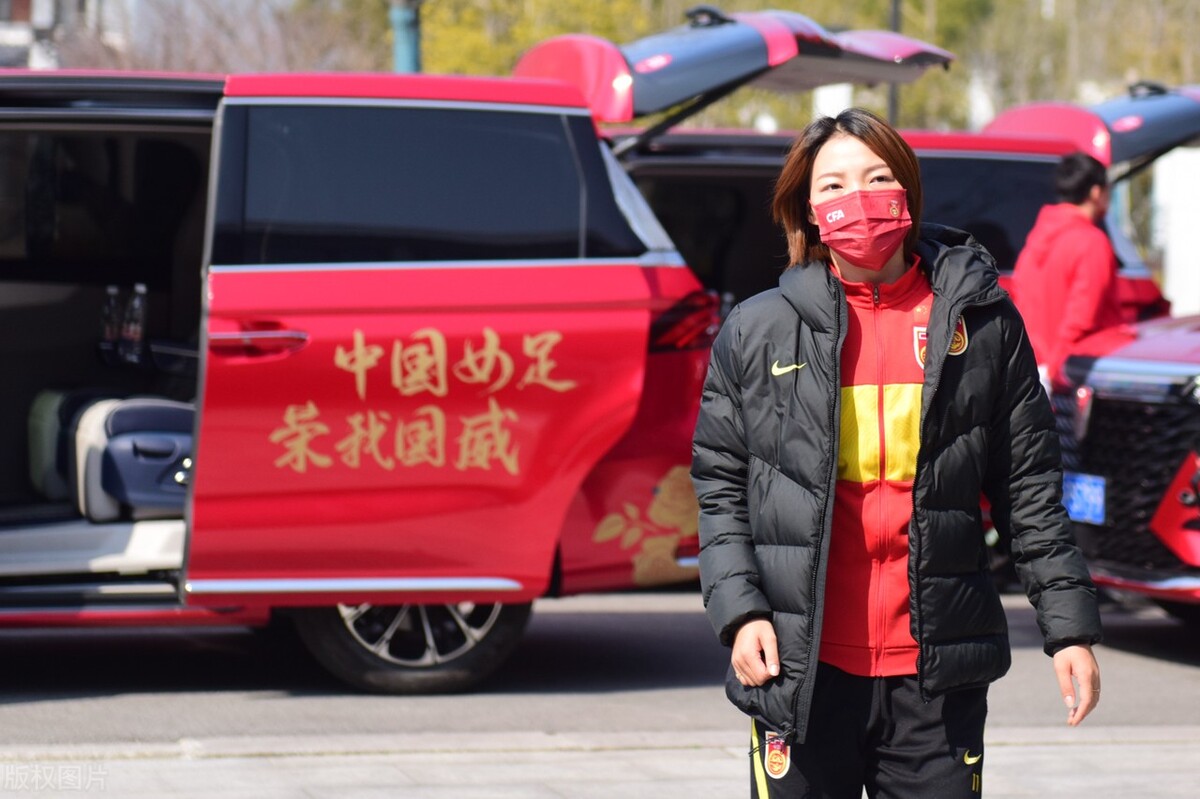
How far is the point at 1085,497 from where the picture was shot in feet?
24.9

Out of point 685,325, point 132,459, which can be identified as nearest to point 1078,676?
point 685,325

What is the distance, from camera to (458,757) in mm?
5457

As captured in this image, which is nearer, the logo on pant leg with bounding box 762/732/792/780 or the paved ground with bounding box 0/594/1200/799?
the logo on pant leg with bounding box 762/732/792/780

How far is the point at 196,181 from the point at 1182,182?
80.4 ft

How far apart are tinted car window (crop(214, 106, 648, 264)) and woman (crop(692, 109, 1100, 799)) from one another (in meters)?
3.24

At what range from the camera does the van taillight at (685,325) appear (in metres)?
6.29

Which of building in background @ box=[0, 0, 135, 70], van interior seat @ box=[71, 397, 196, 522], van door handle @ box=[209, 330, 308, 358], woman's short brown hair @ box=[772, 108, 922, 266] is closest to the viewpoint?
woman's short brown hair @ box=[772, 108, 922, 266]

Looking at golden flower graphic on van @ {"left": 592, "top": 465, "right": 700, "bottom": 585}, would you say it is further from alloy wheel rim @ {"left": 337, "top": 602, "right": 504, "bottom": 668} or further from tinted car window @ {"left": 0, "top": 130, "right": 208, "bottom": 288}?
tinted car window @ {"left": 0, "top": 130, "right": 208, "bottom": 288}

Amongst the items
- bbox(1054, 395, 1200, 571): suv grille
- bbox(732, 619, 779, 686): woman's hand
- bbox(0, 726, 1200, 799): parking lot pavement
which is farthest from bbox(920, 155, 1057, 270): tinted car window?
bbox(732, 619, 779, 686): woman's hand

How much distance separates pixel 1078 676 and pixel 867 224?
0.79m

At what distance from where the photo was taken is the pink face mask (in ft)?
9.82

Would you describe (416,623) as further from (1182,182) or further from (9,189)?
(1182,182)

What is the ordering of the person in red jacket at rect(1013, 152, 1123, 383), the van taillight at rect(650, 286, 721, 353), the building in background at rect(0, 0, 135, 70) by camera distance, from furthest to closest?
the building in background at rect(0, 0, 135, 70)
the person in red jacket at rect(1013, 152, 1123, 383)
the van taillight at rect(650, 286, 721, 353)

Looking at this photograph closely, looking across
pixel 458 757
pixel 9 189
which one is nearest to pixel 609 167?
pixel 458 757
